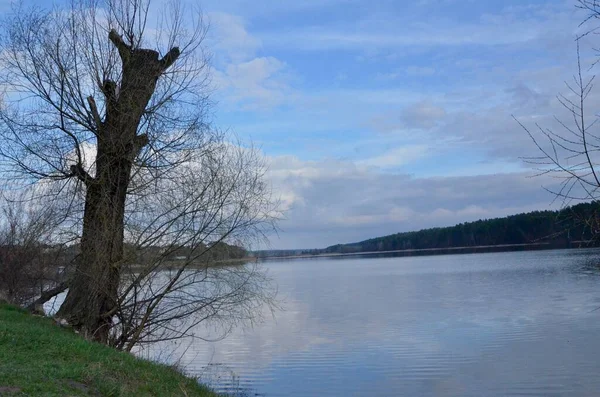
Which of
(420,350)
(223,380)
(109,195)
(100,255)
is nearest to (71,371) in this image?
(100,255)

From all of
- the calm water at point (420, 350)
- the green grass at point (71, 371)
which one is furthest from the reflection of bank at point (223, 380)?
the green grass at point (71, 371)

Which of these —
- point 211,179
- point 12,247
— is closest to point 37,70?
point 211,179

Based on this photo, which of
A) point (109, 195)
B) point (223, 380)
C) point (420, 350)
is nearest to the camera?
point (109, 195)

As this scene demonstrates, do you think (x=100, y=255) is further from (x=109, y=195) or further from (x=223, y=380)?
(x=223, y=380)

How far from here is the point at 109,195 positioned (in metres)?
16.8

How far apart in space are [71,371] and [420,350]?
50.3ft

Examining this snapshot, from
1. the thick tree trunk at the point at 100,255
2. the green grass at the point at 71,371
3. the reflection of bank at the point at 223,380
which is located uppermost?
the thick tree trunk at the point at 100,255

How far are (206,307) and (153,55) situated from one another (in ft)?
22.1

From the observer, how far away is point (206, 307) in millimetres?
17672

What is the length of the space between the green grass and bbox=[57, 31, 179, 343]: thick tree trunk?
4.26 m

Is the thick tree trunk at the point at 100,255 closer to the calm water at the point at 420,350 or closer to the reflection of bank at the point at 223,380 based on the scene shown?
the reflection of bank at the point at 223,380

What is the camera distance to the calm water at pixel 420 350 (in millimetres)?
17969

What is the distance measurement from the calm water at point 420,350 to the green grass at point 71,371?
21.8ft

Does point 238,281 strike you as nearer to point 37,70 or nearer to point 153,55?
point 153,55
